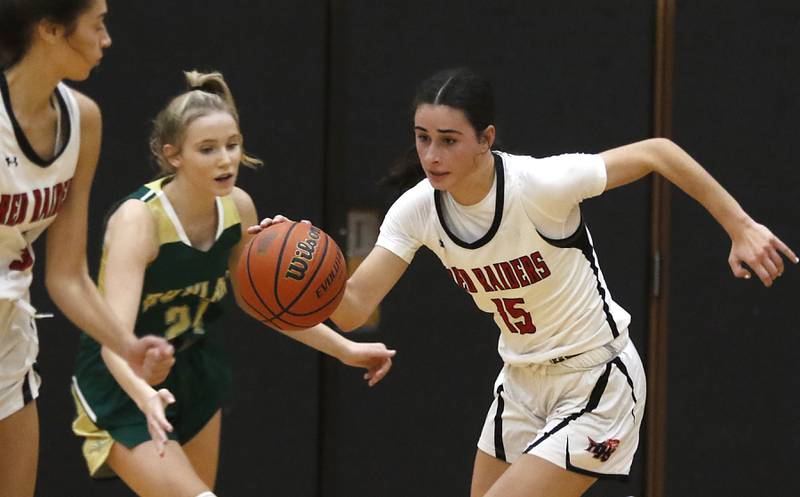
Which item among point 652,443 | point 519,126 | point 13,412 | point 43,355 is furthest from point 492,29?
point 13,412

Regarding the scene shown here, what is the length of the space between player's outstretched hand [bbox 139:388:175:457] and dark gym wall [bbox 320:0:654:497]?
2123 mm

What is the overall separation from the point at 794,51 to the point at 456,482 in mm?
2612

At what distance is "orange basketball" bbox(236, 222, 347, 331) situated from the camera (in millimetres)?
3422

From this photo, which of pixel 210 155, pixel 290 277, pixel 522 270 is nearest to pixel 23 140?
pixel 290 277

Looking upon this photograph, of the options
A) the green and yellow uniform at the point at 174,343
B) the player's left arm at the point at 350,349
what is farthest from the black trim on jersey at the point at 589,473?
the green and yellow uniform at the point at 174,343

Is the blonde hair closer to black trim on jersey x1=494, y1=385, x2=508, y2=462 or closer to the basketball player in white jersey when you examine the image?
the basketball player in white jersey

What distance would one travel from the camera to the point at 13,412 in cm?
320

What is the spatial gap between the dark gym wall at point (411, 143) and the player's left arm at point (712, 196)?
6.72 feet

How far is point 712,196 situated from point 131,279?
5.71 feet

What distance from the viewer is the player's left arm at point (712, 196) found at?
3.22 m

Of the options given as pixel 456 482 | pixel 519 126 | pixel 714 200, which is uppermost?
pixel 519 126

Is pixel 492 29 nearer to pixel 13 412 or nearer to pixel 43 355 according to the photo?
pixel 43 355

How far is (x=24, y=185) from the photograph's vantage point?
3.01 meters

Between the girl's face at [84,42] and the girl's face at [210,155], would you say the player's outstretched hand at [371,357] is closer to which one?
the girl's face at [210,155]
